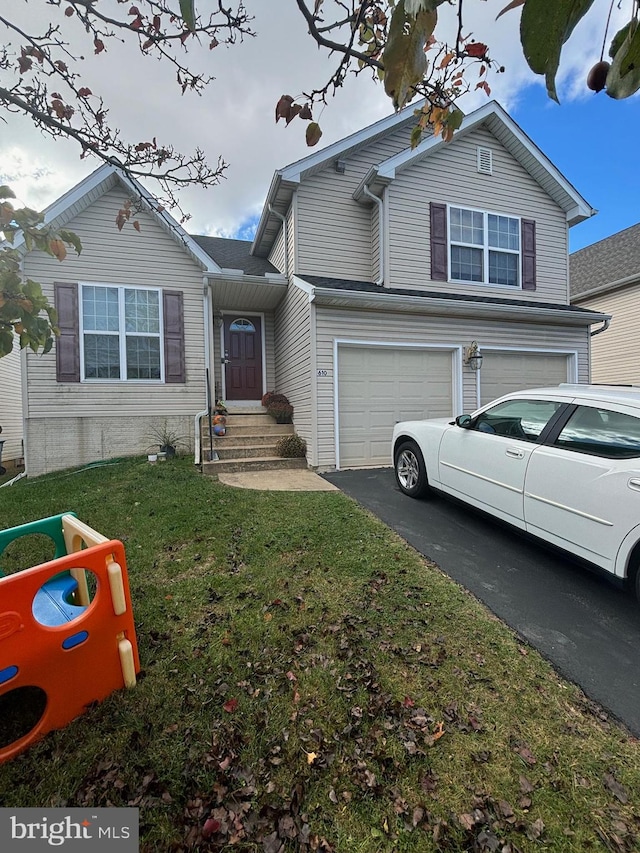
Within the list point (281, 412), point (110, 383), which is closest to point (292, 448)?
point (281, 412)

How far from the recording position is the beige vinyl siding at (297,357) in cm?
734

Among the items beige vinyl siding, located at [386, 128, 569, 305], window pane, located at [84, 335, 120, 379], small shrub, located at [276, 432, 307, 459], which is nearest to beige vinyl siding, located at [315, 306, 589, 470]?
small shrub, located at [276, 432, 307, 459]

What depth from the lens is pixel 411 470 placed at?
5367mm

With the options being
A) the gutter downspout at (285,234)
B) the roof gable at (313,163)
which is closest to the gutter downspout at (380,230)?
the roof gable at (313,163)

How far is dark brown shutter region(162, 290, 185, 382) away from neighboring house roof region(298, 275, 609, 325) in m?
3.02

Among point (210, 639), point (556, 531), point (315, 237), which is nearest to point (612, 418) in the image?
point (556, 531)

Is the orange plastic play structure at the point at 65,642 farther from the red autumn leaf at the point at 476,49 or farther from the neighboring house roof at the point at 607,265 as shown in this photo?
the neighboring house roof at the point at 607,265

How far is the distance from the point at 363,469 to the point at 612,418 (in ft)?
15.3

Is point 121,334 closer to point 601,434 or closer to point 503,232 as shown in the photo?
point 601,434

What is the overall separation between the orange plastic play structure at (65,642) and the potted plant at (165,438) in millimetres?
6599

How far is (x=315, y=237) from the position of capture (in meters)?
8.55

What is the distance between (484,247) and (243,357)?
6495mm

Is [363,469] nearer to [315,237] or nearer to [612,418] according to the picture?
[612,418]

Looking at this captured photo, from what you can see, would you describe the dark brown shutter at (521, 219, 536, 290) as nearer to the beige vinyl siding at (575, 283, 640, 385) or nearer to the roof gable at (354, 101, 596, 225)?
the roof gable at (354, 101, 596, 225)
